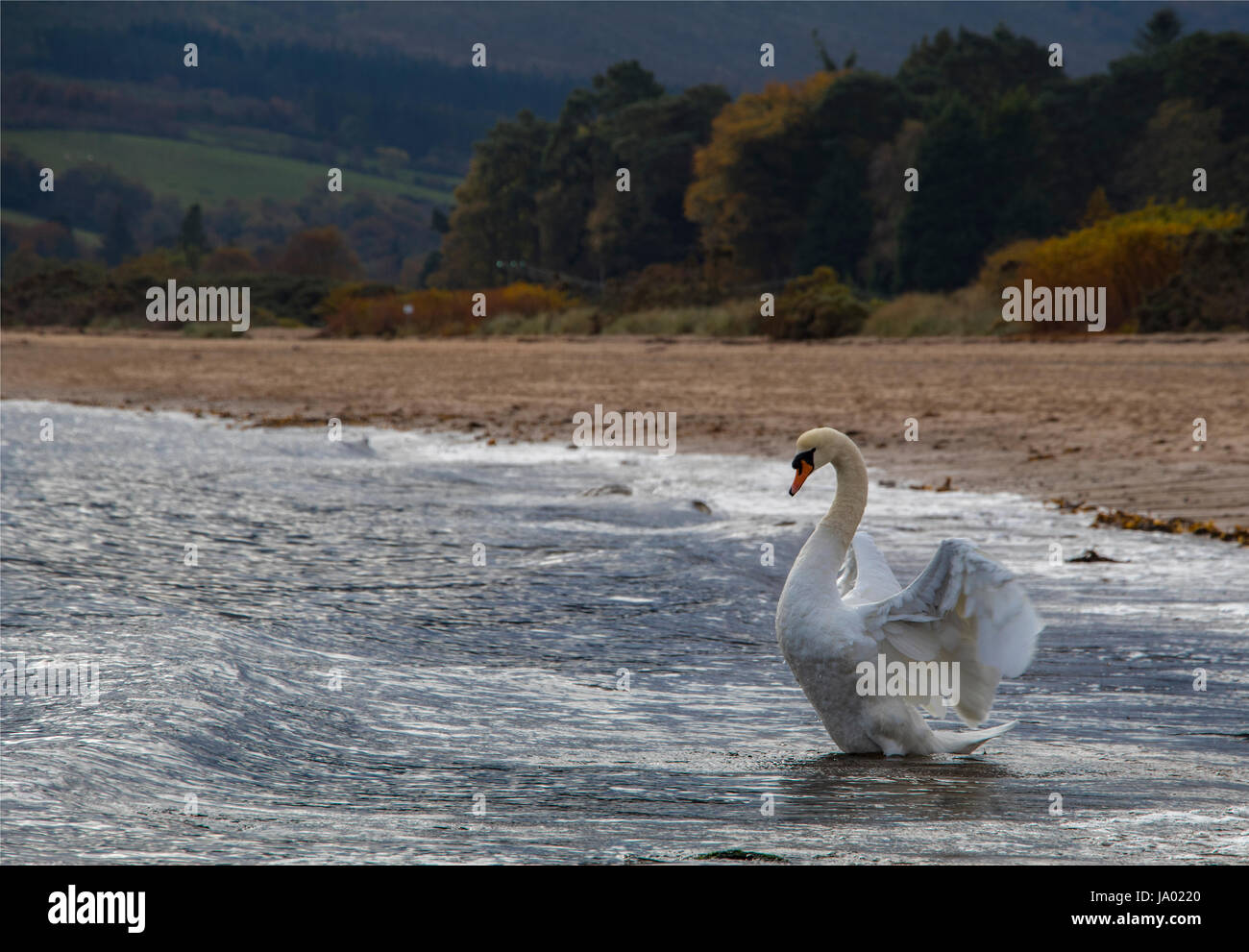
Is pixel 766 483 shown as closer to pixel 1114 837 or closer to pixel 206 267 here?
pixel 1114 837

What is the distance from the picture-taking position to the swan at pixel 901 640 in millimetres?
4422

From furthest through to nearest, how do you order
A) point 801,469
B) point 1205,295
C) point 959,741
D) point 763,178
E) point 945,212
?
point 763,178 → point 945,212 → point 1205,295 → point 801,469 → point 959,741

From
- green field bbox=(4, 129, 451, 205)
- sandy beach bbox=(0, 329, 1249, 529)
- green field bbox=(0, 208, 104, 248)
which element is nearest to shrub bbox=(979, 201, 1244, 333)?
sandy beach bbox=(0, 329, 1249, 529)

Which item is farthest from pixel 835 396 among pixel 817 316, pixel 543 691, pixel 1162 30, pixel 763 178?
pixel 1162 30

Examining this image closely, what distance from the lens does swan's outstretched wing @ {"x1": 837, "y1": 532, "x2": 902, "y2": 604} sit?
17.0ft

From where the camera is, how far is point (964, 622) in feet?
15.2

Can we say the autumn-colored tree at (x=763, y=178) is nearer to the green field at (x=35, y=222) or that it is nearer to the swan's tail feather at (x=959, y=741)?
the swan's tail feather at (x=959, y=741)

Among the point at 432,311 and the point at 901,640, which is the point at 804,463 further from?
the point at 432,311

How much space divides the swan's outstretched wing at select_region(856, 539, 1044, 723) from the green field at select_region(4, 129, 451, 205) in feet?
517

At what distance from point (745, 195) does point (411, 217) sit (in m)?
109

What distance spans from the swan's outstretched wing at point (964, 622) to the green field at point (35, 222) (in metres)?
147

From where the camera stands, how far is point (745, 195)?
202ft

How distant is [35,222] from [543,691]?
489 feet

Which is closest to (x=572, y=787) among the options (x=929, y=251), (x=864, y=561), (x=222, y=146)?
(x=864, y=561)
